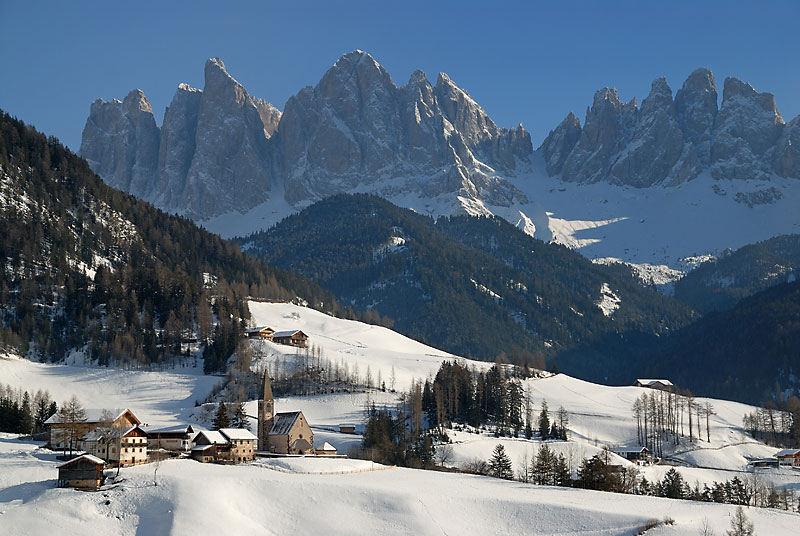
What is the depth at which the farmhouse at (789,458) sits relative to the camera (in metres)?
139

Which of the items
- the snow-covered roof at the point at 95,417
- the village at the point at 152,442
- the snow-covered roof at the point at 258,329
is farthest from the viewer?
the snow-covered roof at the point at 258,329

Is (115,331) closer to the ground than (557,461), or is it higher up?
higher up

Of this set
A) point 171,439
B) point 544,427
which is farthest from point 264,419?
point 544,427

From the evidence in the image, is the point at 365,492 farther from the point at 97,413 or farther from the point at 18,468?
the point at 97,413

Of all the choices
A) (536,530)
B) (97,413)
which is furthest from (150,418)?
(536,530)

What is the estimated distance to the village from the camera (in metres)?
81.2

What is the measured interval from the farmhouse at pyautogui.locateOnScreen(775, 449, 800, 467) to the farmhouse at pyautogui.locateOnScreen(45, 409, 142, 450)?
3659 inches

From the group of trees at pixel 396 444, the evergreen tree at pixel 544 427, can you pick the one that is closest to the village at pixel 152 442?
the group of trees at pixel 396 444

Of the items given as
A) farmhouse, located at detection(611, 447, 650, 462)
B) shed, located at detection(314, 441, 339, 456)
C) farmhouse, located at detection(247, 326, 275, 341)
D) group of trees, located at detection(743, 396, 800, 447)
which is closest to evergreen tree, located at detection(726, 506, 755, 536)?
shed, located at detection(314, 441, 339, 456)

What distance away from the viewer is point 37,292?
178750mm

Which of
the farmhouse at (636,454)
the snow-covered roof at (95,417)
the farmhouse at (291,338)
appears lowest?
the farmhouse at (636,454)

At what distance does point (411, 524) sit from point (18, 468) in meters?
35.5

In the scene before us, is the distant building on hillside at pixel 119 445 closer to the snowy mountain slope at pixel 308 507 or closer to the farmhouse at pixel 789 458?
the snowy mountain slope at pixel 308 507

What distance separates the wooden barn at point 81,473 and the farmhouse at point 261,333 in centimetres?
9997
